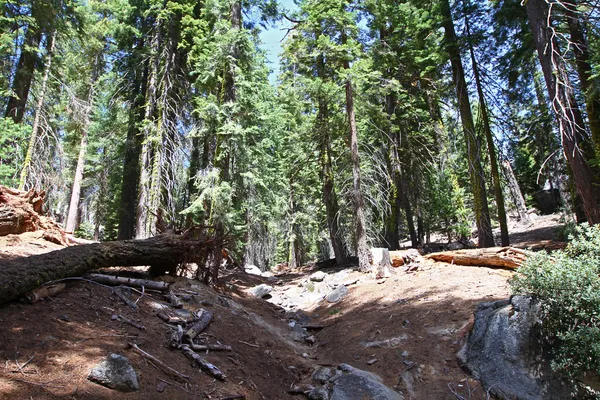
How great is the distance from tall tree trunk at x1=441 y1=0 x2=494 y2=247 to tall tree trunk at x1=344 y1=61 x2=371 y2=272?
3567 millimetres

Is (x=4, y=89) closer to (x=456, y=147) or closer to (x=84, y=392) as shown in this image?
(x=84, y=392)

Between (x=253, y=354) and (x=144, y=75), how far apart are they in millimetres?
13702

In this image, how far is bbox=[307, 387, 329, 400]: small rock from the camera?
14.2 ft

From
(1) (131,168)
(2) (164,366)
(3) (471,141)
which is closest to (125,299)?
(2) (164,366)

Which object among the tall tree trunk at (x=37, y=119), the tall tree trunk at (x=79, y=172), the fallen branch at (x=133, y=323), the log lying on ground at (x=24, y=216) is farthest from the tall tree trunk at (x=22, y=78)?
the fallen branch at (x=133, y=323)

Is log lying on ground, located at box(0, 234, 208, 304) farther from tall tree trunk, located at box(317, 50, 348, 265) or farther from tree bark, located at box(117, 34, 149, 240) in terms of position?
tall tree trunk, located at box(317, 50, 348, 265)

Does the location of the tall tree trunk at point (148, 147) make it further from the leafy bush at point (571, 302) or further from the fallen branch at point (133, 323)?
the leafy bush at point (571, 302)

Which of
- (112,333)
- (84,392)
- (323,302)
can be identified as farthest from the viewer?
(323,302)

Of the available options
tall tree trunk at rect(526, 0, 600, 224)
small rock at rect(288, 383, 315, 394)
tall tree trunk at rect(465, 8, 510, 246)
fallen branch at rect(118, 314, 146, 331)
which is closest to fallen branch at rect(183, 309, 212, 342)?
fallen branch at rect(118, 314, 146, 331)

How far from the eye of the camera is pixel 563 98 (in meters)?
7.87

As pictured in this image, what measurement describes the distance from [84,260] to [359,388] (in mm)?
4096

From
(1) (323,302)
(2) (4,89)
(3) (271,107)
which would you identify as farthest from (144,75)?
(1) (323,302)

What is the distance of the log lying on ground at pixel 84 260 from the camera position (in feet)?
12.4

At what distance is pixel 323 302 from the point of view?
32.8 ft
